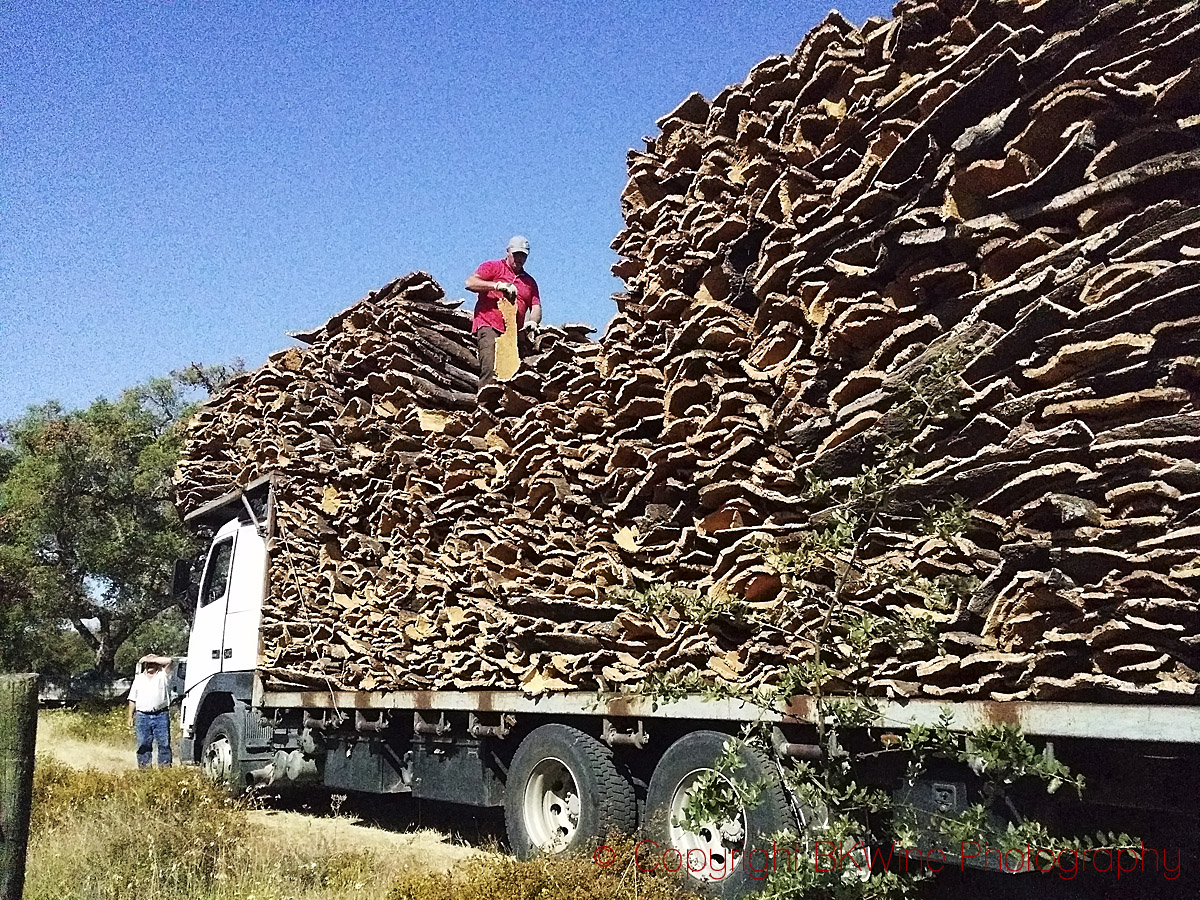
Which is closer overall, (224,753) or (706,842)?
(706,842)

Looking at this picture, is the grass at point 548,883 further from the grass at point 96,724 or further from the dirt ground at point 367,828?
the grass at point 96,724

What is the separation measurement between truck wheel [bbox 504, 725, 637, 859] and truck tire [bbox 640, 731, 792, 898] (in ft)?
0.82

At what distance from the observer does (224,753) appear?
10016 mm

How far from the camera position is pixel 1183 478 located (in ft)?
11.7

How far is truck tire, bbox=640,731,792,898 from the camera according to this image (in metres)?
4.74

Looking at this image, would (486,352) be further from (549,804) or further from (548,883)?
(548,883)

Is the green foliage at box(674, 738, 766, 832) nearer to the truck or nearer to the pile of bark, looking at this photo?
the truck

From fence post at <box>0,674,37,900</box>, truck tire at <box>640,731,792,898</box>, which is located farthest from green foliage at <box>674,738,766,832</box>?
fence post at <box>0,674,37,900</box>

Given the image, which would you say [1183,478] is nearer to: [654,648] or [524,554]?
[654,648]

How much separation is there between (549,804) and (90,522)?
24.3 metres

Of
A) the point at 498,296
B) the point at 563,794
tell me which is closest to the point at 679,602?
the point at 563,794

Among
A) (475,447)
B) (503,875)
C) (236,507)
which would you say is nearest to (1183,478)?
(503,875)

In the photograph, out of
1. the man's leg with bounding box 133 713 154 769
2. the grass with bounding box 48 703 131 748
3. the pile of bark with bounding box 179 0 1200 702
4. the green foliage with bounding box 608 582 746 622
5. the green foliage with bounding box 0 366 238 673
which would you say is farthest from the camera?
the green foliage with bounding box 0 366 238 673

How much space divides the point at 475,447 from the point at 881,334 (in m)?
3.57
